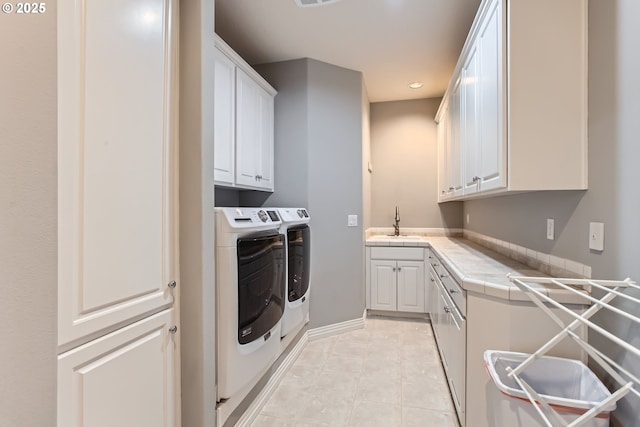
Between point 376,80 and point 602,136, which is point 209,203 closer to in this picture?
point 602,136

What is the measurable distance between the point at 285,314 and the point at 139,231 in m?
1.39

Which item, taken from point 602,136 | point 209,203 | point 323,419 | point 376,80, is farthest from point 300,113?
point 323,419

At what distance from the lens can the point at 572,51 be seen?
1357 mm

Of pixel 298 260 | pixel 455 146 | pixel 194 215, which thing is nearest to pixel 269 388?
pixel 298 260

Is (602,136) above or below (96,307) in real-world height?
above

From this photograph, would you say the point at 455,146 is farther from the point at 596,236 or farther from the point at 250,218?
the point at 250,218

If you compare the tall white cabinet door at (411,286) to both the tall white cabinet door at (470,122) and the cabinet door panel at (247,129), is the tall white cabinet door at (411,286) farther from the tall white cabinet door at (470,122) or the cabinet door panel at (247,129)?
the cabinet door panel at (247,129)

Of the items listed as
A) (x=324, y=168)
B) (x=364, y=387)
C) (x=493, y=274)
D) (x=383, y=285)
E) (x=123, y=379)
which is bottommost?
(x=364, y=387)

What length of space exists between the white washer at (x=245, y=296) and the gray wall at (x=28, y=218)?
28.7 inches

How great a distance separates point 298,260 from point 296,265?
6cm

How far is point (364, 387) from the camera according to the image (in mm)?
2119

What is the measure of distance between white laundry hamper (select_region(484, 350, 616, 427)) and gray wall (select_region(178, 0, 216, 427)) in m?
1.23

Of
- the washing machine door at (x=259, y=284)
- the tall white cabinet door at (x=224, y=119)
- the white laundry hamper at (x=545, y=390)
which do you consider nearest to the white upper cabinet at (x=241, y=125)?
the tall white cabinet door at (x=224, y=119)

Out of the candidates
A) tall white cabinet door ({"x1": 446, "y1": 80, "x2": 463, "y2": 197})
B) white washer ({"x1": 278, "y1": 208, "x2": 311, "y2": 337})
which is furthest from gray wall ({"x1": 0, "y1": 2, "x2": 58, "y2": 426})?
tall white cabinet door ({"x1": 446, "y1": 80, "x2": 463, "y2": 197})
